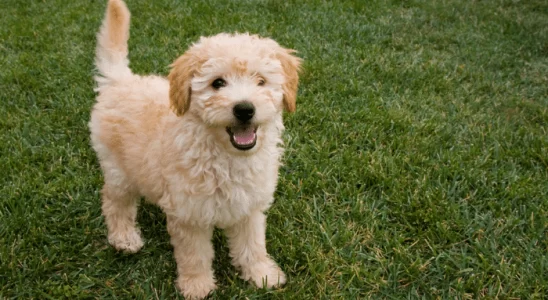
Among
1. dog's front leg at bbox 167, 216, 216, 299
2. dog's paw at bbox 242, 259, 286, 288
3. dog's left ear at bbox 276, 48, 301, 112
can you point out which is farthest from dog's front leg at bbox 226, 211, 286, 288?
dog's left ear at bbox 276, 48, 301, 112

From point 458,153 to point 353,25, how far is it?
3.58 m

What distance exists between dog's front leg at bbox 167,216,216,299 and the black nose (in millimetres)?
794

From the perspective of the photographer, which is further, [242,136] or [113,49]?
[113,49]

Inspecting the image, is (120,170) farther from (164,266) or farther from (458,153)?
(458,153)

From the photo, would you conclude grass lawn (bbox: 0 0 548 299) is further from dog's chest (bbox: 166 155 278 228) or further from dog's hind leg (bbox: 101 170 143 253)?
dog's chest (bbox: 166 155 278 228)

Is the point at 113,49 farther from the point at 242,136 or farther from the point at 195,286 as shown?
the point at 195,286

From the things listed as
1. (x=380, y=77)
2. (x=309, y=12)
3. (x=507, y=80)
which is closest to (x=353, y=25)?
(x=309, y=12)

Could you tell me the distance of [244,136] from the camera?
2.40 metres

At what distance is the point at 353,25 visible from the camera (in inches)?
279

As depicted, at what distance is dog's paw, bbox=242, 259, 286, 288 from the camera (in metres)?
2.98

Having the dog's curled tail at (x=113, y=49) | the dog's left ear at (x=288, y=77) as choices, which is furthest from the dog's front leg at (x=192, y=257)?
the dog's curled tail at (x=113, y=49)

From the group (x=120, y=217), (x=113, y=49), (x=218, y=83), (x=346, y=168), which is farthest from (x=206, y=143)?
(x=346, y=168)

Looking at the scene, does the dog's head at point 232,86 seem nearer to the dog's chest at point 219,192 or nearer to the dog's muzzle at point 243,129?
the dog's muzzle at point 243,129

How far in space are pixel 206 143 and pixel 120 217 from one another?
120 cm
